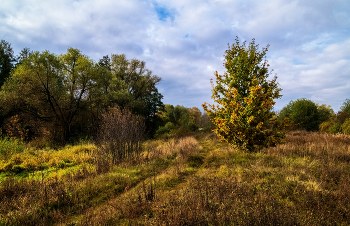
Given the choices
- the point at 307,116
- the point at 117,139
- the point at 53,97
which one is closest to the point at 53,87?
the point at 53,97

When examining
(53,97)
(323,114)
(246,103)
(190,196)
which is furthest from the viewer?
(323,114)

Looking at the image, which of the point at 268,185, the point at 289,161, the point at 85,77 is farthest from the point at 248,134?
the point at 85,77

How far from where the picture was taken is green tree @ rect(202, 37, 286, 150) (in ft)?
29.6

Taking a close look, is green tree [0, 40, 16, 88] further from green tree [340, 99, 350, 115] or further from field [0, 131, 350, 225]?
green tree [340, 99, 350, 115]

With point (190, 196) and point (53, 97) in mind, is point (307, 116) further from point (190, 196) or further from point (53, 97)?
point (53, 97)

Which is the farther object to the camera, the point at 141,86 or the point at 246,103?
the point at 141,86

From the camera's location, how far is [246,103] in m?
9.58

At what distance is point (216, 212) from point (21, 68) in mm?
20315

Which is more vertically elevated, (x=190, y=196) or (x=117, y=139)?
(x=117, y=139)

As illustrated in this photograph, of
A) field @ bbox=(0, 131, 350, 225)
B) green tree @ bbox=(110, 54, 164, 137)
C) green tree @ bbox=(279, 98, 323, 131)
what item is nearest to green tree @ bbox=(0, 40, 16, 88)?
green tree @ bbox=(110, 54, 164, 137)

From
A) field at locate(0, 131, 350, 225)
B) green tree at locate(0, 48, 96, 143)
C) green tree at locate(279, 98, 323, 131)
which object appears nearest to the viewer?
field at locate(0, 131, 350, 225)

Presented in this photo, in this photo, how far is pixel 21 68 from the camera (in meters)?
16.2

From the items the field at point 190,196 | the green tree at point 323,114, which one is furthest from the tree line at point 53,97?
the green tree at point 323,114

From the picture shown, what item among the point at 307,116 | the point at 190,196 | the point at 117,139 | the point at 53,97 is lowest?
the point at 190,196
